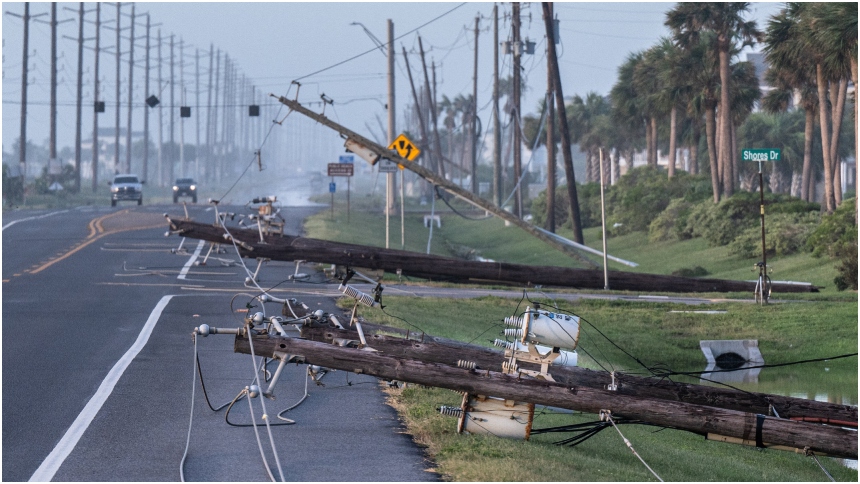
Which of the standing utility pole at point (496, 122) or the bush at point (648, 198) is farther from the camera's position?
the standing utility pole at point (496, 122)

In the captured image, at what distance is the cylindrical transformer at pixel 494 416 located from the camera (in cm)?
1013

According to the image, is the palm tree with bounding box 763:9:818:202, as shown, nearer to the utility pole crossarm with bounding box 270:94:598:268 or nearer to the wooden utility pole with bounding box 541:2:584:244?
the wooden utility pole with bounding box 541:2:584:244

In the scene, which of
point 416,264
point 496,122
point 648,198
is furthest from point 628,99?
point 416,264

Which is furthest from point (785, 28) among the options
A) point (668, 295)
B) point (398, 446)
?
point (398, 446)

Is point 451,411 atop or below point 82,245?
below

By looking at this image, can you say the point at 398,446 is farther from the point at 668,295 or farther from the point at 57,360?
the point at 668,295

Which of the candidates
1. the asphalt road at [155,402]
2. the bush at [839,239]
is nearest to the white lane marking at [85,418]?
the asphalt road at [155,402]

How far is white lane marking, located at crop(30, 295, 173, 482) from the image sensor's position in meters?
8.79

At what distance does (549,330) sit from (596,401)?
990mm

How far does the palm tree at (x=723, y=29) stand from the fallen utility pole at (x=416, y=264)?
1832 cm

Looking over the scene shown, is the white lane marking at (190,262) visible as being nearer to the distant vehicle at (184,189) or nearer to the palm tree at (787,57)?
the palm tree at (787,57)

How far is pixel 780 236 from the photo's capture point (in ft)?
123

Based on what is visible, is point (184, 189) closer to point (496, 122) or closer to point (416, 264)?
point (496, 122)

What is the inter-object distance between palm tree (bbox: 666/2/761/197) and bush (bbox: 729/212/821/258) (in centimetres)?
693
